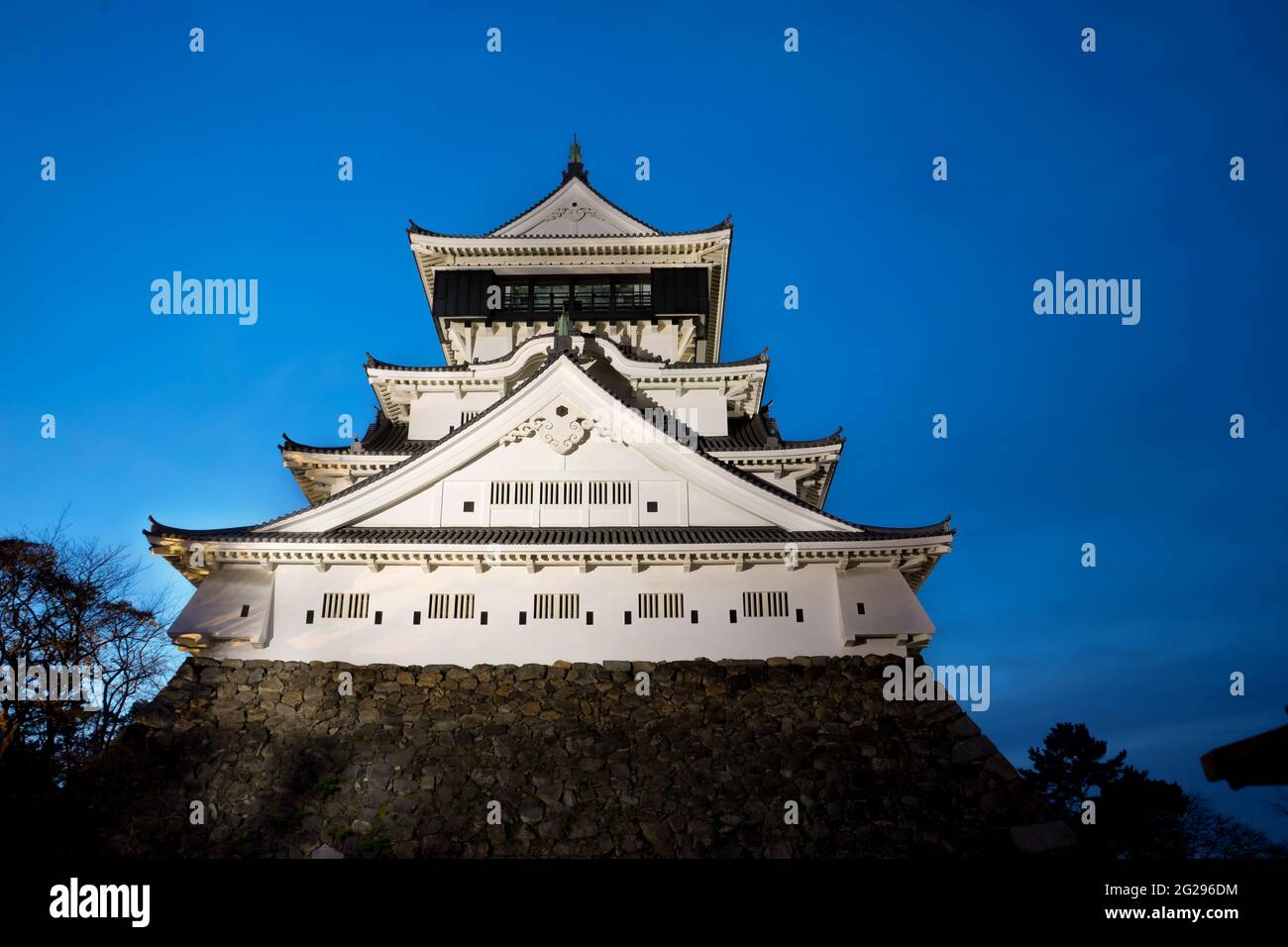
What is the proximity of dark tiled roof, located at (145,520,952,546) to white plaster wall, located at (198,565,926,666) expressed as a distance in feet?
2.26

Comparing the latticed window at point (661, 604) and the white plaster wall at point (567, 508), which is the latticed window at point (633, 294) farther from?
the latticed window at point (661, 604)

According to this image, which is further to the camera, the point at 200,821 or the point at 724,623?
the point at 724,623

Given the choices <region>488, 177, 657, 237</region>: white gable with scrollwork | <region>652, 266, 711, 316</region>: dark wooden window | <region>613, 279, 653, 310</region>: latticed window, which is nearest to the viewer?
<region>652, 266, 711, 316</region>: dark wooden window

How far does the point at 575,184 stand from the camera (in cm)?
2716

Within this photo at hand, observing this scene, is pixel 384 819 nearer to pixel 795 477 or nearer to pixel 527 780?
pixel 527 780

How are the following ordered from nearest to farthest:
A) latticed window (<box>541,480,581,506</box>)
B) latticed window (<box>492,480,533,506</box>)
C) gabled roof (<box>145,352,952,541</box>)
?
gabled roof (<box>145,352,952,541</box>), latticed window (<box>492,480,533,506</box>), latticed window (<box>541,480,581,506</box>)

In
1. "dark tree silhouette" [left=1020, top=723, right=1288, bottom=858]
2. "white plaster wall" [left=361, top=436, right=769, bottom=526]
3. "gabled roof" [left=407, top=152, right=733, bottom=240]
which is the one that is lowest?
"dark tree silhouette" [left=1020, top=723, right=1288, bottom=858]

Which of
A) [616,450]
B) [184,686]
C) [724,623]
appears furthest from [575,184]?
[184,686]

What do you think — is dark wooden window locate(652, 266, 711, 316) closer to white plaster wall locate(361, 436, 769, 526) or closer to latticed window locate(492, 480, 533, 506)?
white plaster wall locate(361, 436, 769, 526)

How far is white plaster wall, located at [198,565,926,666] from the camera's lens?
15148mm

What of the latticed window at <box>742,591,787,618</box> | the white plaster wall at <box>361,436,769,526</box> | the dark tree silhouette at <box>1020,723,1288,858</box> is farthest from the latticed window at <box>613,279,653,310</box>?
the dark tree silhouette at <box>1020,723,1288,858</box>

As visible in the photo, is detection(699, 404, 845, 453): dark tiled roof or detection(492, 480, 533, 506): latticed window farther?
detection(699, 404, 845, 453): dark tiled roof

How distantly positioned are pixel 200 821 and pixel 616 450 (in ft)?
34.7
